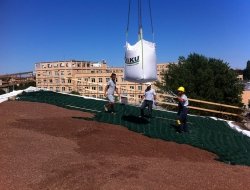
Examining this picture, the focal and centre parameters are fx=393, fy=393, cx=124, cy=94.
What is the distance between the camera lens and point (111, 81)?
50.7 feet

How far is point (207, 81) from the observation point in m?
44.9

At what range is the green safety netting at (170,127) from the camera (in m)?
12.0

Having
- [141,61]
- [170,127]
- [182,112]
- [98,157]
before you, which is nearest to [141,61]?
[141,61]

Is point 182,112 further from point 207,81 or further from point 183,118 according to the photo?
point 207,81

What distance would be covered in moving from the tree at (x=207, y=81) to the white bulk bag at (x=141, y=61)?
32027 mm

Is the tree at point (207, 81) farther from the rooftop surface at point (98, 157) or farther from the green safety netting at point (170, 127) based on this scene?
the rooftop surface at point (98, 157)

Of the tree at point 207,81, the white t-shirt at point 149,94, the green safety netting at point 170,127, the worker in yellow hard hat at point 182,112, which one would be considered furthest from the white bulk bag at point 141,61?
the tree at point 207,81

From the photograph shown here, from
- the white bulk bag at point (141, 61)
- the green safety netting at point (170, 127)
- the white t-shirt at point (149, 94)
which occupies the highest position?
the white bulk bag at point (141, 61)

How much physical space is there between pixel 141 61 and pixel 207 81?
115ft

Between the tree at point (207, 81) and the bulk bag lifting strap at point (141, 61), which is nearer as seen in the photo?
the bulk bag lifting strap at point (141, 61)

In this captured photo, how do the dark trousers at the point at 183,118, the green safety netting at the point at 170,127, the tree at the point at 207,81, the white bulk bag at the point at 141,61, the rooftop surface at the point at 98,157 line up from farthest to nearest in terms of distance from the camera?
the tree at the point at 207,81, the dark trousers at the point at 183,118, the green safety netting at the point at 170,127, the white bulk bag at the point at 141,61, the rooftop surface at the point at 98,157

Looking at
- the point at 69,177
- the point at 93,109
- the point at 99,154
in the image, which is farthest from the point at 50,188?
the point at 93,109

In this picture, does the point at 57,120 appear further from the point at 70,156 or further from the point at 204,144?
the point at 204,144

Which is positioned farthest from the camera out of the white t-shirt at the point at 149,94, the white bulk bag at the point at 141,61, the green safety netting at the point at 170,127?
the white t-shirt at the point at 149,94
